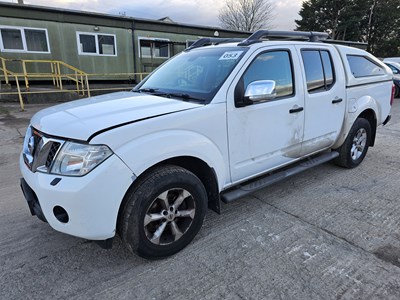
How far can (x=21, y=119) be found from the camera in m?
8.48

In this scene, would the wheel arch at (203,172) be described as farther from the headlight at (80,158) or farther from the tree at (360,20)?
the tree at (360,20)

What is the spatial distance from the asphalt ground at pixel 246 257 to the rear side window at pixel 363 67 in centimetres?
183

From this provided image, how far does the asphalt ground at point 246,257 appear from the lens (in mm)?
2143

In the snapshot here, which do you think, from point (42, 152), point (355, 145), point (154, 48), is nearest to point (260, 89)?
point (42, 152)

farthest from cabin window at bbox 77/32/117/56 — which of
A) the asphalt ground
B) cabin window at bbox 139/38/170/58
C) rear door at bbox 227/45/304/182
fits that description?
rear door at bbox 227/45/304/182

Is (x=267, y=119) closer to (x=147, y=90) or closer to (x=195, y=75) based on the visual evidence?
(x=195, y=75)

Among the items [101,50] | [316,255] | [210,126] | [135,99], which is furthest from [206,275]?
[101,50]

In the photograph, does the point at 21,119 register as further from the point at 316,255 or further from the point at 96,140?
the point at 316,255

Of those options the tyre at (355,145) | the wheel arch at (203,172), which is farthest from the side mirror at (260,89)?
the tyre at (355,145)

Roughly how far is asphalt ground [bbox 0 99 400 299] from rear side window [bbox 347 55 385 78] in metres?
1.83

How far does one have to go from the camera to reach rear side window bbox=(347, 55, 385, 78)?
13.9ft

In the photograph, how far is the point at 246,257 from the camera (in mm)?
2494

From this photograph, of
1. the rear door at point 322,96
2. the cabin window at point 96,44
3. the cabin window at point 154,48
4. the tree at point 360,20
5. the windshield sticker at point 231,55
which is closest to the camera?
the windshield sticker at point 231,55

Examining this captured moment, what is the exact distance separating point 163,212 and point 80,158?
80cm
